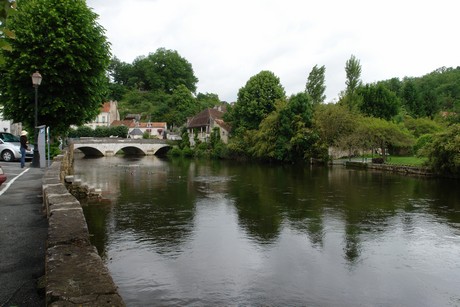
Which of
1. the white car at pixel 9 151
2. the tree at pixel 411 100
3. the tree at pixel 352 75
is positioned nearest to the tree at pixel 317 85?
the tree at pixel 352 75

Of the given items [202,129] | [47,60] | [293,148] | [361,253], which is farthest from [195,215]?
[202,129]

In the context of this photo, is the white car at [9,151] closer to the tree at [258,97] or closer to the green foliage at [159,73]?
the tree at [258,97]

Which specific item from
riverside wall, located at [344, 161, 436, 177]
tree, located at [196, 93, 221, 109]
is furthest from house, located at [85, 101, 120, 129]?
riverside wall, located at [344, 161, 436, 177]

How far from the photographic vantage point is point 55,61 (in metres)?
25.1

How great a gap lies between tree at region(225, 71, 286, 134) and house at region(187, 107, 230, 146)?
9070mm

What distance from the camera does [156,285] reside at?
9.71 meters

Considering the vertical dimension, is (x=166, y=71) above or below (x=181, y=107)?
above

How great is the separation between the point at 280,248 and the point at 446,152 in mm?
25356

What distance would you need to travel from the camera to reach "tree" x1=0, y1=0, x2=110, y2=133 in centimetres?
2478

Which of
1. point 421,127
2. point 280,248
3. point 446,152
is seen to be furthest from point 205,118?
point 280,248

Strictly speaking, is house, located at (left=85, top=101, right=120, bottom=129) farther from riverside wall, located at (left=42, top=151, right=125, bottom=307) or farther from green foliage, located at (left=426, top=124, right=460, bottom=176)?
riverside wall, located at (left=42, top=151, right=125, bottom=307)

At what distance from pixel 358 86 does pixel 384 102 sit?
17.7ft

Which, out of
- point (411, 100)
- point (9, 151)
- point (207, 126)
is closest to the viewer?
point (9, 151)

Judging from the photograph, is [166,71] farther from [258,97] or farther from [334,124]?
[334,124]
